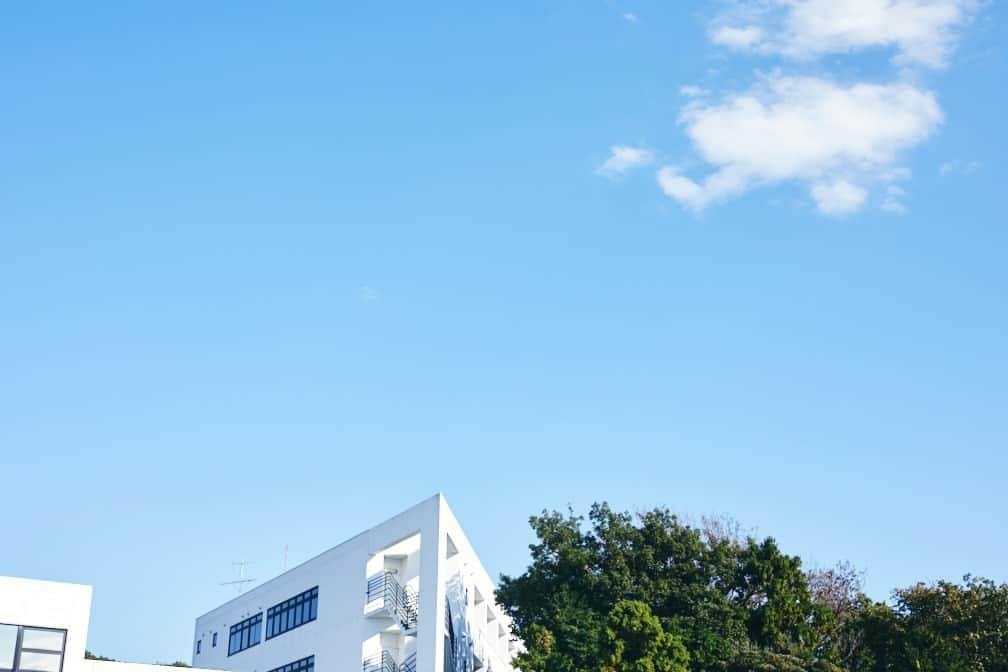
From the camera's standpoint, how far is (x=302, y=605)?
4594cm

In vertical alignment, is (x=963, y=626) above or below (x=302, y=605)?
below

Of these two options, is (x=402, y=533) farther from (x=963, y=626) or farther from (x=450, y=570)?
(x=963, y=626)

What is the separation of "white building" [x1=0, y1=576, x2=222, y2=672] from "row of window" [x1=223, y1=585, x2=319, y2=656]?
621 inches

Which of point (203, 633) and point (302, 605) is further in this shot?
point (203, 633)

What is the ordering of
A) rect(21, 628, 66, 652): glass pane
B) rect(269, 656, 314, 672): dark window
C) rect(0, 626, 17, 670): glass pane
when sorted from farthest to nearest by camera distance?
1. rect(269, 656, 314, 672): dark window
2. rect(21, 628, 66, 652): glass pane
3. rect(0, 626, 17, 670): glass pane

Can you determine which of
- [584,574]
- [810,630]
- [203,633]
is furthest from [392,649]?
[203,633]

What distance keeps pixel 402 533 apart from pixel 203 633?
21.2m

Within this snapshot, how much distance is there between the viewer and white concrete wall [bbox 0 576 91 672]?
28359 millimetres

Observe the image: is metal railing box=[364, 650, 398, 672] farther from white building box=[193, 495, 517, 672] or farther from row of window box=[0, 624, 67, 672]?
row of window box=[0, 624, 67, 672]

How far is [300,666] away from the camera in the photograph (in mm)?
44656

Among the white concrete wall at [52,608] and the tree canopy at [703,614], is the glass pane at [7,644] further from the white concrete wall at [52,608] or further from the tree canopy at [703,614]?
the tree canopy at [703,614]

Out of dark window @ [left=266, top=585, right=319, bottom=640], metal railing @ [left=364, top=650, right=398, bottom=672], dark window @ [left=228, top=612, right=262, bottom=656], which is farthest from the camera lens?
dark window @ [left=228, top=612, right=262, bottom=656]

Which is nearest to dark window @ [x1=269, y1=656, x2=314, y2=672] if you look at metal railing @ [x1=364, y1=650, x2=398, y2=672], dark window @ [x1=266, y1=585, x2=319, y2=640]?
dark window @ [x1=266, y1=585, x2=319, y2=640]

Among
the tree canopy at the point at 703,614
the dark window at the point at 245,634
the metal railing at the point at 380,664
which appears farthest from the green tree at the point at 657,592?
the dark window at the point at 245,634
